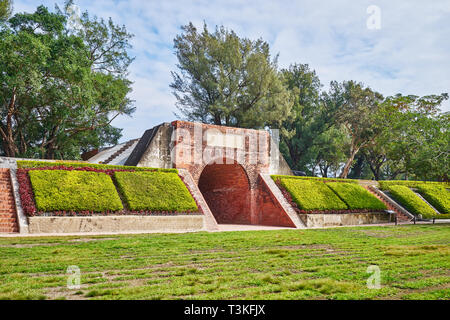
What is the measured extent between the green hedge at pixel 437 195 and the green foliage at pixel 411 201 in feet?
3.15

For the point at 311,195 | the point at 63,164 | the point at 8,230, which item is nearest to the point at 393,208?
the point at 311,195

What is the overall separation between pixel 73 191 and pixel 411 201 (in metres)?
18.0

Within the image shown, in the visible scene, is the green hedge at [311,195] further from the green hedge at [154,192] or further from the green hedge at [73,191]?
the green hedge at [73,191]

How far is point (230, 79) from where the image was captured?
100ft

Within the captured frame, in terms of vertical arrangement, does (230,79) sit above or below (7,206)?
above

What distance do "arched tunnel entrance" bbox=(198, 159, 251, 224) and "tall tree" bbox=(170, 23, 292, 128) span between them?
35.5 feet

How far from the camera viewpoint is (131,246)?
25.7ft

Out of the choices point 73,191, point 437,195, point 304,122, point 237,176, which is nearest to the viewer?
point 73,191

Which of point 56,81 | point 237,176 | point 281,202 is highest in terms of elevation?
point 56,81

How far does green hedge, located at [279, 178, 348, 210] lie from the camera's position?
655 inches

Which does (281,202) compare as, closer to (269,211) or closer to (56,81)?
(269,211)

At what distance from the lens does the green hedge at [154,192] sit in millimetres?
13055
